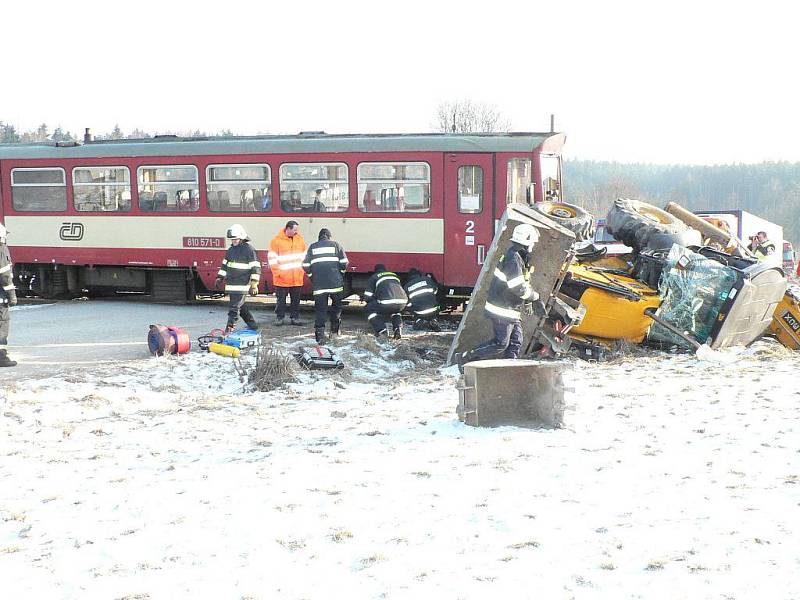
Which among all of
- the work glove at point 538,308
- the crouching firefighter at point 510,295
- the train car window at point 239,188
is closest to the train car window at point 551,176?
the work glove at point 538,308

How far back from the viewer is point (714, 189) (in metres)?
129

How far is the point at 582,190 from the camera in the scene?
4966 inches

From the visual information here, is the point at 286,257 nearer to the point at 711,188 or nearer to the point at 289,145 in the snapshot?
the point at 289,145

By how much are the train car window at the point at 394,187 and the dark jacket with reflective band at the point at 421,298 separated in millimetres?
1398

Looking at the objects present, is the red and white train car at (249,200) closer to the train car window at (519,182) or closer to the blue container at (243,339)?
the train car window at (519,182)

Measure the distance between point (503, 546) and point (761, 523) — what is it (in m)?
1.52

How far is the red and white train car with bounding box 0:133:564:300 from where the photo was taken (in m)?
13.7

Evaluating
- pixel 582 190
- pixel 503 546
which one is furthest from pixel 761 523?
pixel 582 190

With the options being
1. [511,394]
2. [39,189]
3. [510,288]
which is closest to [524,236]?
[510,288]

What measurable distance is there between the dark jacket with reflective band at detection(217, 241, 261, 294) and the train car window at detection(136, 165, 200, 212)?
3784mm

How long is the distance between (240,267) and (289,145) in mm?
3521

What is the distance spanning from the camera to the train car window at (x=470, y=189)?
13633mm

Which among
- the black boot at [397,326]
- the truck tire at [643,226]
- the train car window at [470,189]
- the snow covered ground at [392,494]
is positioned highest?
the train car window at [470,189]

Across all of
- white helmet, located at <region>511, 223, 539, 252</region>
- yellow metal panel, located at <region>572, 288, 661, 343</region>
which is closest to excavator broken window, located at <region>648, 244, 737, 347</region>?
yellow metal panel, located at <region>572, 288, 661, 343</region>
